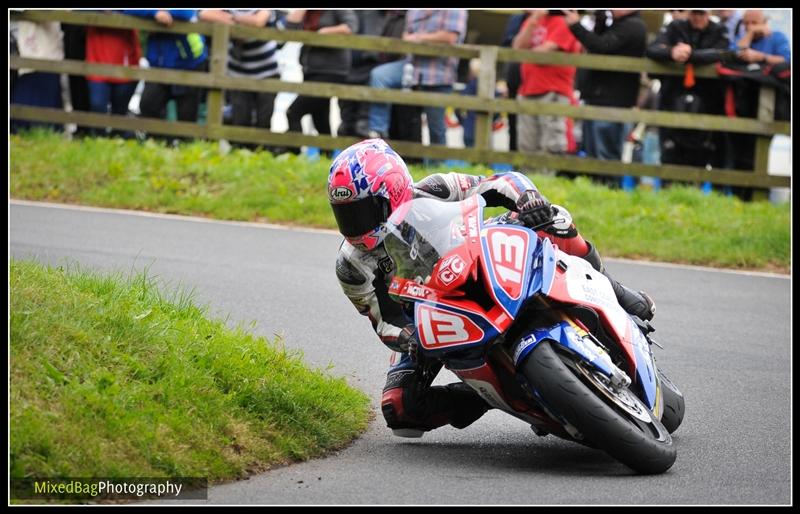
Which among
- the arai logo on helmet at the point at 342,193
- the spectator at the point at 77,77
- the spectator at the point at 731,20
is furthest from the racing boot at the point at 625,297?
the spectator at the point at 77,77

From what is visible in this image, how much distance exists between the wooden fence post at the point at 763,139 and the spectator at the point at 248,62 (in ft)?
18.1

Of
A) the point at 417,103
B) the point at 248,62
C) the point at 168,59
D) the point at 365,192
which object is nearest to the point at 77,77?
the point at 168,59

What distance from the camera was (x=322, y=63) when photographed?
14273 mm

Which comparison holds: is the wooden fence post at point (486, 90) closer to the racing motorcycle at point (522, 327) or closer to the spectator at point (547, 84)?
the spectator at point (547, 84)

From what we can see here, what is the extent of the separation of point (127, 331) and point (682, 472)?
2573 millimetres

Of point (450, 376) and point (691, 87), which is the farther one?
point (691, 87)

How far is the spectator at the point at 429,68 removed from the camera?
13.9 meters

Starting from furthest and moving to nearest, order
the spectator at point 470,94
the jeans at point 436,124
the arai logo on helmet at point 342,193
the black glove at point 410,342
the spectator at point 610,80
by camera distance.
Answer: the spectator at point 470,94 → the jeans at point 436,124 → the spectator at point 610,80 → the black glove at point 410,342 → the arai logo on helmet at point 342,193

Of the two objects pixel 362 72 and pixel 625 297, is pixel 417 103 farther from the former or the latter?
pixel 625 297

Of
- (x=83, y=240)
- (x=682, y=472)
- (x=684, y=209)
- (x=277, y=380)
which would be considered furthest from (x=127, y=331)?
(x=684, y=209)

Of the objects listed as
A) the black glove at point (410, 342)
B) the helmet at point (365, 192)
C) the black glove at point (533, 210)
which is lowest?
the black glove at point (410, 342)

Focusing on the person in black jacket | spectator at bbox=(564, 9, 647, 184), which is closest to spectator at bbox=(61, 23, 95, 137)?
spectator at bbox=(564, 9, 647, 184)

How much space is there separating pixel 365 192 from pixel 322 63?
30.3ft
